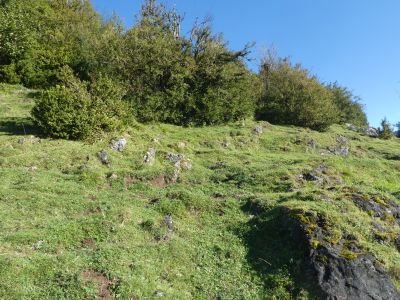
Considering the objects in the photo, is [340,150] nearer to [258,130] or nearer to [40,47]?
[258,130]

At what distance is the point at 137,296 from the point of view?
26.6 feet

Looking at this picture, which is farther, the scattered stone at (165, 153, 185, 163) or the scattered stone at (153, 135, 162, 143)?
the scattered stone at (153, 135, 162, 143)

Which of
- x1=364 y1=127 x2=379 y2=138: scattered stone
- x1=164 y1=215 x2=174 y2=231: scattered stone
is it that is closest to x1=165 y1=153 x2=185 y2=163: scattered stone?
x1=164 y1=215 x2=174 y2=231: scattered stone

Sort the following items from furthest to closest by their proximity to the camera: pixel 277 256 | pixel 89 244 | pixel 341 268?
pixel 89 244
pixel 277 256
pixel 341 268

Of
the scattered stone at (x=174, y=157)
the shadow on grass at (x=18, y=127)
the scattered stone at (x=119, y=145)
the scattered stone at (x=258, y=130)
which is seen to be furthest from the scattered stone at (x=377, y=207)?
the shadow on grass at (x=18, y=127)

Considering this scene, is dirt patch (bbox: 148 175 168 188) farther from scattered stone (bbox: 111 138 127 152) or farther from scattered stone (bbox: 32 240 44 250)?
scattered stone (bbox: 32 240 44 250)

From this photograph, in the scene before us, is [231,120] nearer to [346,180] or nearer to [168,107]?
[168,107]

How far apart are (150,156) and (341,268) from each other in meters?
10.0

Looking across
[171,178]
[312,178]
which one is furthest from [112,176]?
[312,178]

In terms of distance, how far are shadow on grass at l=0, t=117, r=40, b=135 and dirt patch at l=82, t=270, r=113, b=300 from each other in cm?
1038

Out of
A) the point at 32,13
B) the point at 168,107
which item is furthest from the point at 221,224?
the point at 32,13

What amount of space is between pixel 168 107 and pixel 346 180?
37.6ft

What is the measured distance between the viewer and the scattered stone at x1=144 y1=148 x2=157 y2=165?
55.0 feet

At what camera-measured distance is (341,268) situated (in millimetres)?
8906
